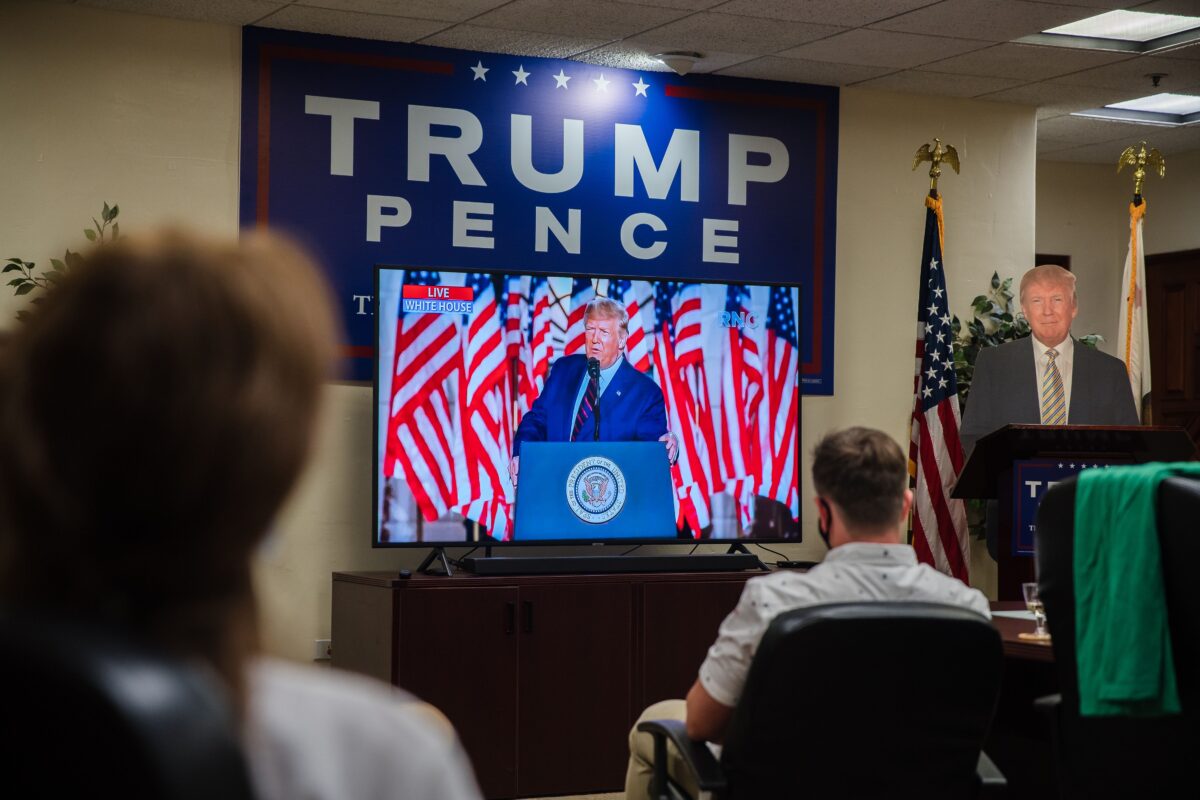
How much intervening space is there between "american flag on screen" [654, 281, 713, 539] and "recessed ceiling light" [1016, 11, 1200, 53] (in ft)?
6.23

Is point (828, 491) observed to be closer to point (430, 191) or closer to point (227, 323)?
point (227, 323)

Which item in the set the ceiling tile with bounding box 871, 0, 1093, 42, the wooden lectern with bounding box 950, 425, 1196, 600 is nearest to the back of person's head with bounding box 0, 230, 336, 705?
the wooden lectern with bounding box 950, 425, 1196, 600

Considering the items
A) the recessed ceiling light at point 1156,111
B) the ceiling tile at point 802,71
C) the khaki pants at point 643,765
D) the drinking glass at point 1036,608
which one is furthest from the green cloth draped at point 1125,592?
the recessed ceiling light at point 1156,111

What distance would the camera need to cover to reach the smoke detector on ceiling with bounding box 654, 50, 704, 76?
235 inches

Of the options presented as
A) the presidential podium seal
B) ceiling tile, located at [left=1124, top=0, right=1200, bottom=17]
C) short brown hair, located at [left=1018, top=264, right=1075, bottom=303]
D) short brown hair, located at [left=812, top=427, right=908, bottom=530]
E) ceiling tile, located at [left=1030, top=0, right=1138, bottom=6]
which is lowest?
the presidential podium seal

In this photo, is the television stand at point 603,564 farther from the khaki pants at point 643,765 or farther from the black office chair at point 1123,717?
the black office chair at point 1123,717

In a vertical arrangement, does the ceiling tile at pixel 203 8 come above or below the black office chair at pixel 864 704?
above

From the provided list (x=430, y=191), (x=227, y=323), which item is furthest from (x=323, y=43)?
(x=227, y=323)

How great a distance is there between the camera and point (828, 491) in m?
2.79

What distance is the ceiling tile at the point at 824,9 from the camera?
5.33 m

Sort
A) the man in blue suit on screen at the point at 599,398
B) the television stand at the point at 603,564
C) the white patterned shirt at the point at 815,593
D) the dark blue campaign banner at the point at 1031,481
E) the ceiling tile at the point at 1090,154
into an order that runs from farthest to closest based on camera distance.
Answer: the ceiling tile at the point at 1090,154 → the man in blue suit on screen at the point at 599,398 → the television stand at the point at 603,564 → the dark blue campaign banner at the point at 1031,481 → the white patterned shirt at the point at 815,593

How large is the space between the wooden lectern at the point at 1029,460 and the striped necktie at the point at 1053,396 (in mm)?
965

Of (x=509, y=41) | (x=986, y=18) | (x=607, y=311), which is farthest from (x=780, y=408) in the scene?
(x=509, y=41)

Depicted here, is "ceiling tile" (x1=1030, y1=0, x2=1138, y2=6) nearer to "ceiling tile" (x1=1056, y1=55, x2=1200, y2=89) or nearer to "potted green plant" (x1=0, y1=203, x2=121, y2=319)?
"ceiling tile" (x1=1056, y1=55, x2=1200, y2=89)
